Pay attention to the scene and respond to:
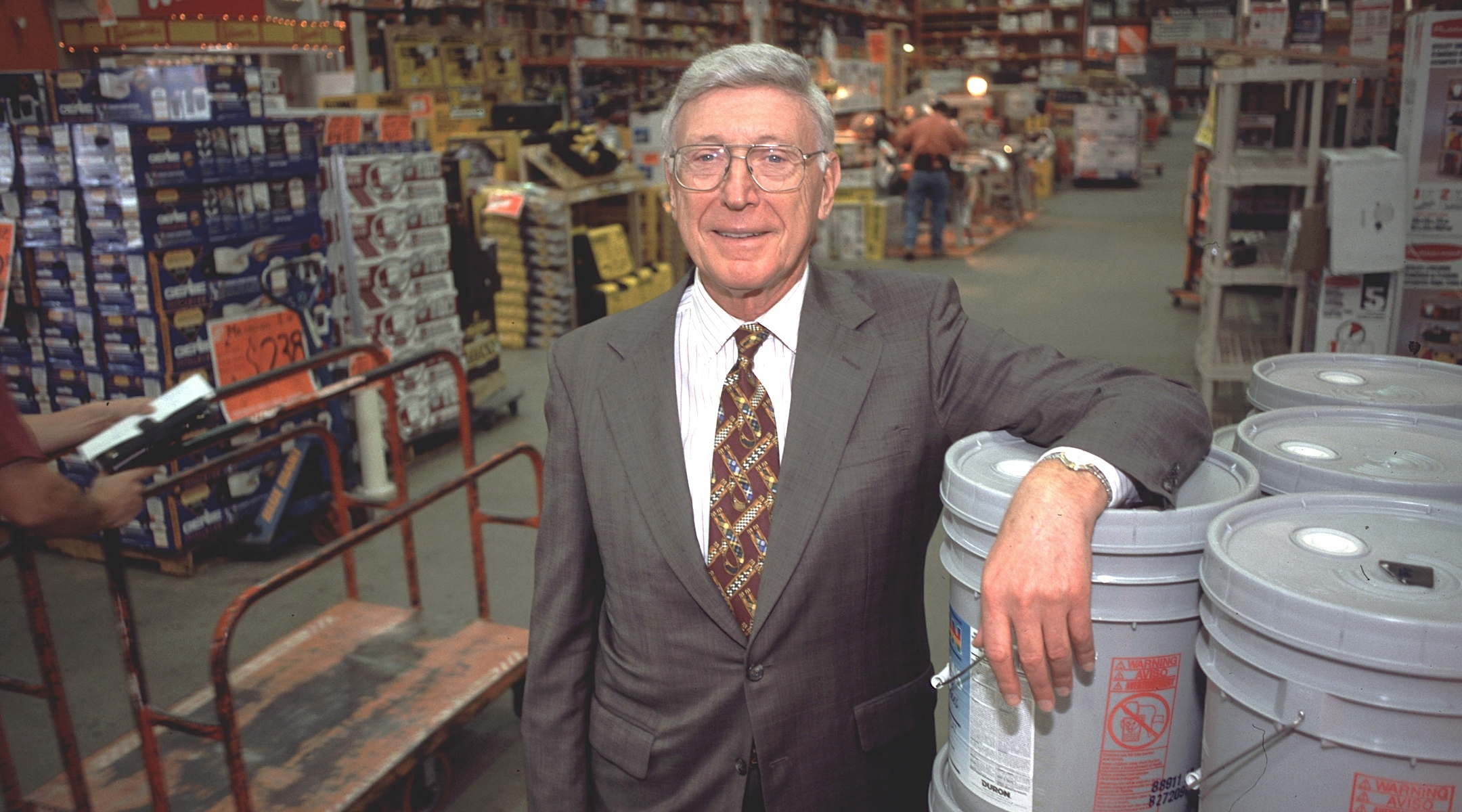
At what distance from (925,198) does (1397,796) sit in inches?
428

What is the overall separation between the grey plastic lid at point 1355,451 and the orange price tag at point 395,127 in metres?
6.96

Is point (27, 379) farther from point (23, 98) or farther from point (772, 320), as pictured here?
point (772, 320)

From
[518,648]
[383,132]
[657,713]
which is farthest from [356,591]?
[383,132]

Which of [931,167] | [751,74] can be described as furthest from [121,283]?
[931,167]

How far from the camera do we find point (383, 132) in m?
7.44

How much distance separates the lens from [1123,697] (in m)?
1.11

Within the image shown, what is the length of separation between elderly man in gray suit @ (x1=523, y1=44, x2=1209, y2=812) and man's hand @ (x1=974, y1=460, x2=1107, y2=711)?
25 centimetres

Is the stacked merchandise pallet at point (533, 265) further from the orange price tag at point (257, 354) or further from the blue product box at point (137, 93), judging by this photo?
the blue product box at point (137, 93)

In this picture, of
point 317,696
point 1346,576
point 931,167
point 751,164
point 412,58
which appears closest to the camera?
point 1346,576

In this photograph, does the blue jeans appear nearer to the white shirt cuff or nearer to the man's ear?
the man's ear

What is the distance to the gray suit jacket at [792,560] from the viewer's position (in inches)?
55.4

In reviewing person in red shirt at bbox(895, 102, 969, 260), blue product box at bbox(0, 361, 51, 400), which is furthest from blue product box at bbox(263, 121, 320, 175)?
person in red shirt at bbox(895, 102, 969, 260)

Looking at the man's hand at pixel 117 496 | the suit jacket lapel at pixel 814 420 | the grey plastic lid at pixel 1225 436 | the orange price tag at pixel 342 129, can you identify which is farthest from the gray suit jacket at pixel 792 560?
the orange price tag at pixel 342 129

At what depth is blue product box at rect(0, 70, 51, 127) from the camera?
4.42 meters
